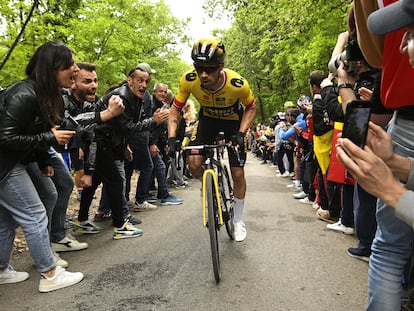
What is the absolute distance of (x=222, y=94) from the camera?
4.30 meters

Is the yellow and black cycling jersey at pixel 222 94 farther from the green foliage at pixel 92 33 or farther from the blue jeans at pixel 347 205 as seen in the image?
the green foliage at pixel 92 33

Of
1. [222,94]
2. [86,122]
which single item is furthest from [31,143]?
[222,94]

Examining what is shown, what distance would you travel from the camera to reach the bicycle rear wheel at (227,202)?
3977mm

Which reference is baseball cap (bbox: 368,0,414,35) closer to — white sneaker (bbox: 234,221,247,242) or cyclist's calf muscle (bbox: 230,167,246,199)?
cyclist's calf muscle (bbox: 230,167,246,199)

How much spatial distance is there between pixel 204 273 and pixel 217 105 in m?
2.04

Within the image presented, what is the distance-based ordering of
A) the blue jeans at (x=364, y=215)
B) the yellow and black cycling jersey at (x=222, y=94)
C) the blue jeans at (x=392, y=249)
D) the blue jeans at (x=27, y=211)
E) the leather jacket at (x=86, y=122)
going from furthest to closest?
1. the yellow and black cycling jersey at (x=222, y=94)
2. the leather jacket at (x=86, y=122)
3. the blue jeans at (x=364, y=215)
4. the blue jeans at (x=27, y=211)
5. the blue jeans at (x=392, y=249)

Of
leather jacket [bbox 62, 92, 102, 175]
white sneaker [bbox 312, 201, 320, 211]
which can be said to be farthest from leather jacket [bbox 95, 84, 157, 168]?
white sneaker [bbox 312, 201, 320, 211]

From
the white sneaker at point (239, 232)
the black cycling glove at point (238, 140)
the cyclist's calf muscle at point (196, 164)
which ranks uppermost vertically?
the black cycling glove at point (238, 140)

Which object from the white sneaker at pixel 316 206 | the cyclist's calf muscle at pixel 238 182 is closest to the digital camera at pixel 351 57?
the cyclist's calf muscle at pixel 238 182

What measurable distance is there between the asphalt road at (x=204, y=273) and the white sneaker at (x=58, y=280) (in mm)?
60

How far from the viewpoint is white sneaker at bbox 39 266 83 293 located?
3.13 meters

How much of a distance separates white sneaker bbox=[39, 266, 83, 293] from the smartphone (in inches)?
112

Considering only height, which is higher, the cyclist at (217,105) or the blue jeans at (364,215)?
the cyclist at (217,105)

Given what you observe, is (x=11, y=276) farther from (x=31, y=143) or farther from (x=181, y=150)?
(x=181, y=150)
